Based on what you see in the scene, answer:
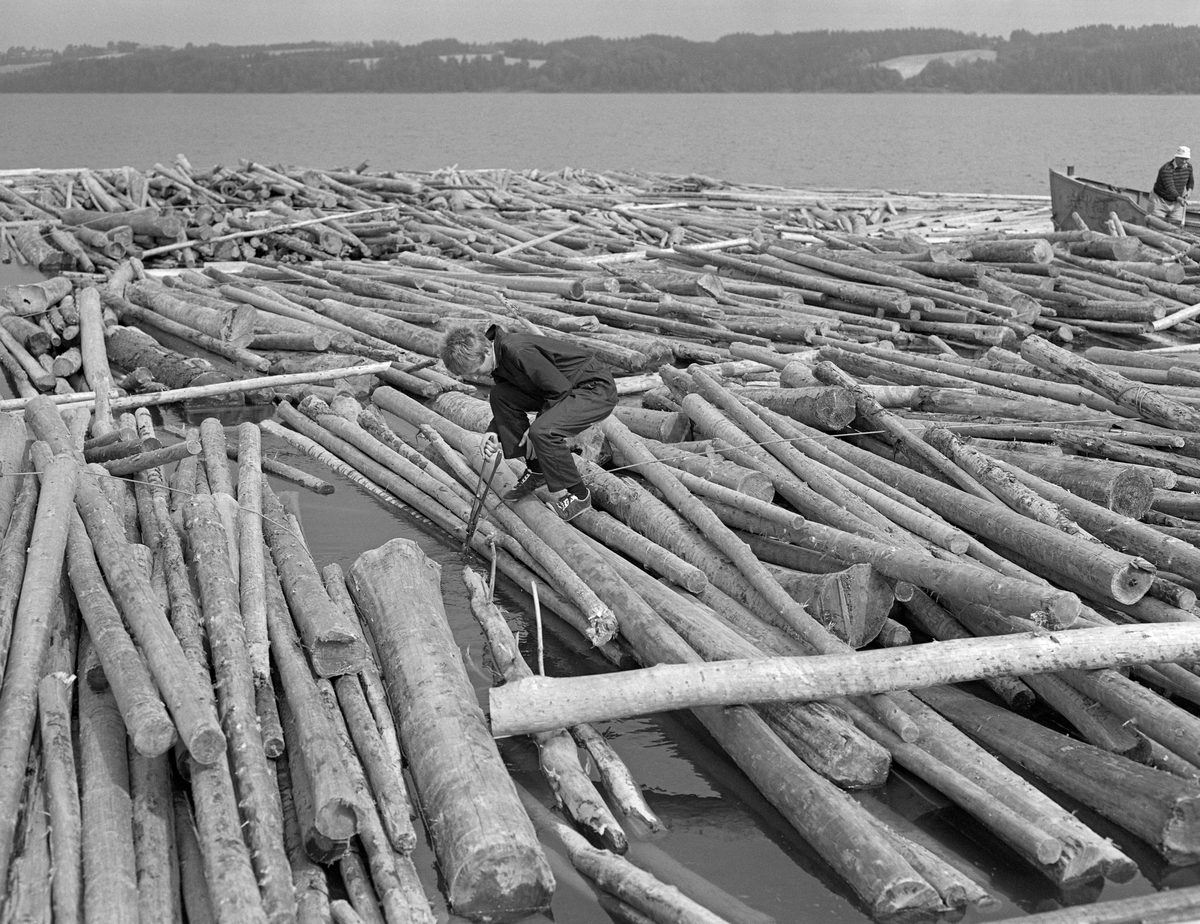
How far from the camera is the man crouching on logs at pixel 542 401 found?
8.34 m

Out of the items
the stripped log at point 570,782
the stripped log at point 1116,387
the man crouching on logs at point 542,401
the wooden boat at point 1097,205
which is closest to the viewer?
the stripped log at point 570,782

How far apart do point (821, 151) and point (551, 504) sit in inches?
2959

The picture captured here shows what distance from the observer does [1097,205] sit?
23.8m

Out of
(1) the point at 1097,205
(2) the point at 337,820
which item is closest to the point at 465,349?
(2) the point at 337,820

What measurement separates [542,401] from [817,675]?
11.3 feet

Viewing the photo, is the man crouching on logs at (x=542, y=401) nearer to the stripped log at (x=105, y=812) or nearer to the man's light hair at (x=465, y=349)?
the man's light hair at (x=465, y=349)

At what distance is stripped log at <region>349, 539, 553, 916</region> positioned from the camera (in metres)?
5.17

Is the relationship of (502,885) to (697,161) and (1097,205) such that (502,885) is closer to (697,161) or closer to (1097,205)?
(1097,205)

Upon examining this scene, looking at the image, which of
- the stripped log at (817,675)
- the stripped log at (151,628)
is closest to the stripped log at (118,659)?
the stripped log at (151,628)

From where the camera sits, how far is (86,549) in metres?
6.93

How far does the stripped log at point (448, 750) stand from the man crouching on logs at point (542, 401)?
4.50 ft

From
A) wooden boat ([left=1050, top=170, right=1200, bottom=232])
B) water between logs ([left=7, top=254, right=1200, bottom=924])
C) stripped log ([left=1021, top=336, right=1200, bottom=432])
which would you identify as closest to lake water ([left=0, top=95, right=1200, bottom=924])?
water between logs ([left=7, top=254, right=1200, bottom=924])

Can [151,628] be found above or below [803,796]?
above

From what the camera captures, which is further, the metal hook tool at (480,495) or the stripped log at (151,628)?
the metal hook tool at (480,495)
